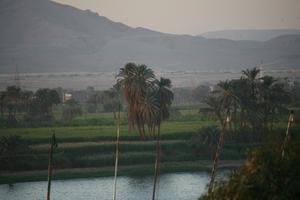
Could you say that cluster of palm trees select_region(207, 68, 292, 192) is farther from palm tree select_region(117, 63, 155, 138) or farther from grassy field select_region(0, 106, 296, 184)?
palm tree select_region(117, 63, 155, 138)

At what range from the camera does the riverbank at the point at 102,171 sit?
53031 mm

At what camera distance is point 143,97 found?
68.0 meters

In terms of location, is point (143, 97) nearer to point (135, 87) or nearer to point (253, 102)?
point (135, 87)

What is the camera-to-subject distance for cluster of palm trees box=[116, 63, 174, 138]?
67.1 m

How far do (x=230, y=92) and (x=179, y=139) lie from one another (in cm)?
630

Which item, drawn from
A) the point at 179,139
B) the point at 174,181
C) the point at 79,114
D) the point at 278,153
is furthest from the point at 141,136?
the point at 278,153

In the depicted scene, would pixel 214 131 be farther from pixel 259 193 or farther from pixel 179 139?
pixel 259 193

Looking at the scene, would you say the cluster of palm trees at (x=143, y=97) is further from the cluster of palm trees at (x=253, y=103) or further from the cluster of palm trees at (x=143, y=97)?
the cluster of palm trees at (x=253, y=103)

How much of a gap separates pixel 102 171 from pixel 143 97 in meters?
13.9

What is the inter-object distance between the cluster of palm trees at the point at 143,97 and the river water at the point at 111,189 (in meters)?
12.1

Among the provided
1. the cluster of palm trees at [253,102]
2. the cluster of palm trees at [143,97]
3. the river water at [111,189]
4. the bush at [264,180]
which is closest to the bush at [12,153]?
the river water at [111,189]

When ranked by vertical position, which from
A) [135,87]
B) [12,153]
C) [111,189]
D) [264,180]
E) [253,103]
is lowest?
[111,189]

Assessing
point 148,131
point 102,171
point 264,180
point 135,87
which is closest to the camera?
point 264,180

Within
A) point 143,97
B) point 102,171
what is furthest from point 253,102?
point 102,171
